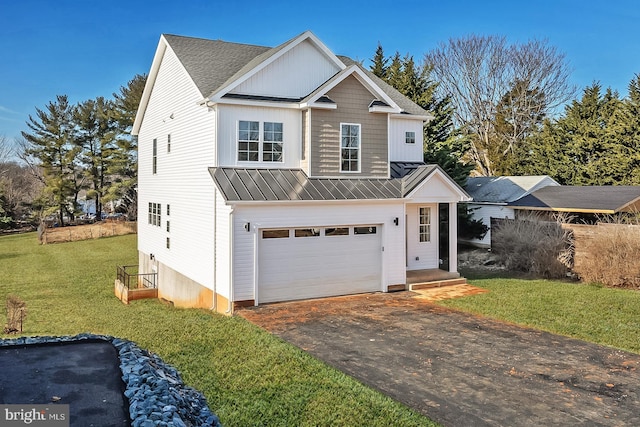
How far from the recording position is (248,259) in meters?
12.2

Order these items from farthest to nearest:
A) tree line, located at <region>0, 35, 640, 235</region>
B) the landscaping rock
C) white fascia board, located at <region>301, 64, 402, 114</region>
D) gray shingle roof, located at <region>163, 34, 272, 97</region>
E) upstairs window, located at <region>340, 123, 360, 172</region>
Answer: tree line, located at <region>0, 35, 640, 235</region> < gray shingle roof, located at <region>163, 34, 272, 97</region> < upstairs window, located at <region>340, 123, 360, 172</region> < white fascia board, located at <region>301, 64, 402, 114</region> < the landscaping rock

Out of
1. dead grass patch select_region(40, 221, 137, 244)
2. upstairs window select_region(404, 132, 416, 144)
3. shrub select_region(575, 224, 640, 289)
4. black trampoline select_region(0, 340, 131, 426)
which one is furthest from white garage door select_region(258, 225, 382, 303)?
dead grass patch select_region(40, 221, 137, 244)

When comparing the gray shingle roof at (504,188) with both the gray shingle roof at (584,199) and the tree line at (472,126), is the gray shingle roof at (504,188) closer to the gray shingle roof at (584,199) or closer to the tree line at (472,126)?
the gray shingle roof at (584,199)

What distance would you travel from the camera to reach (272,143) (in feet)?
45.1

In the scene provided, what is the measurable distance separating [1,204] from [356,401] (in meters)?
49.1

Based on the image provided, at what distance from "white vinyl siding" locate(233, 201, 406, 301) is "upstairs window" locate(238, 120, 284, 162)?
187cm

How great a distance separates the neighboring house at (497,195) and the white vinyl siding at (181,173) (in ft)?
50.5

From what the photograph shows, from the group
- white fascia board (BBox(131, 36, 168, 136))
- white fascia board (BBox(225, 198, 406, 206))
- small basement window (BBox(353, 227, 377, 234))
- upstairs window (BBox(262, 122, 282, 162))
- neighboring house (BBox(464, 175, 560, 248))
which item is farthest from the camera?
neighboring house (BBox(464, 175, 560, 248))

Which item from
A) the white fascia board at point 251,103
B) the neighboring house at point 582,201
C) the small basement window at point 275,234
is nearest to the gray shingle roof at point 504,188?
the neighboring house at point 582,201

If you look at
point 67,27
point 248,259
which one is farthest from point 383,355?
point 67,27

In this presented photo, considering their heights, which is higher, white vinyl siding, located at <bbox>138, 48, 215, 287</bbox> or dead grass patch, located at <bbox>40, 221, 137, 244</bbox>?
white vinyl siding, located at <bbox>138, 48, 215, 287</bbox>

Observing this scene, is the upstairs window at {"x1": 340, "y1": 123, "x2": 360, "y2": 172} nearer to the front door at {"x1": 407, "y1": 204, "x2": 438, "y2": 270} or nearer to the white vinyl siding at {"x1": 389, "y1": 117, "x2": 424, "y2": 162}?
the white vinyl siding at {"x1": 389, "y1": 117, "x2": 424, "y2": 162}

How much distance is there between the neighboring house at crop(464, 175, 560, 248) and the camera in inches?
967

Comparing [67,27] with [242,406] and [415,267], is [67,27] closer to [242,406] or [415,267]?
[415,267]
